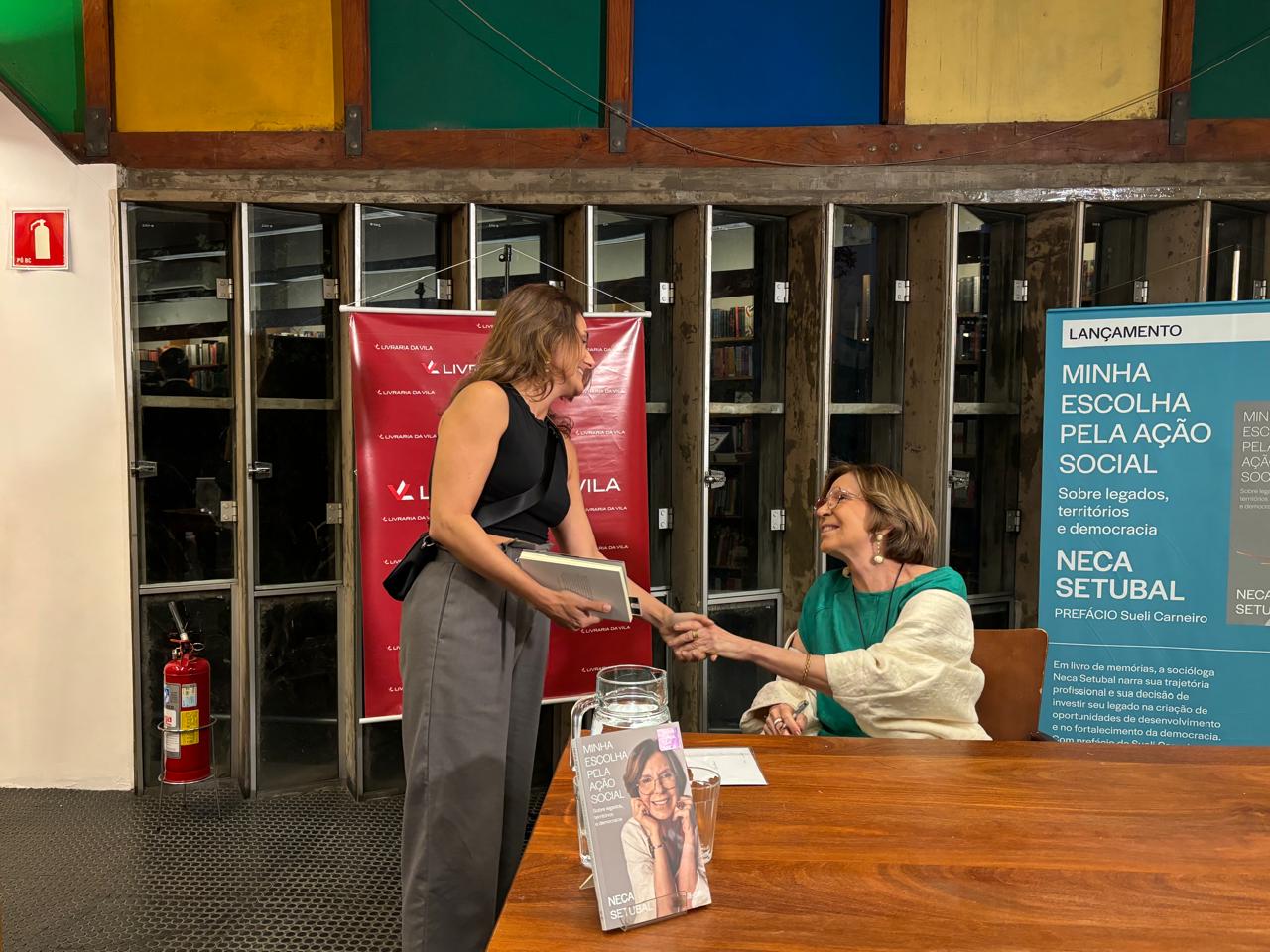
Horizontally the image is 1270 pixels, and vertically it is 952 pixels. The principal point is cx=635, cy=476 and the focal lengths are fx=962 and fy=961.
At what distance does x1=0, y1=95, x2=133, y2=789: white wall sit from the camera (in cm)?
368

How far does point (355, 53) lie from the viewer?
3.75 m

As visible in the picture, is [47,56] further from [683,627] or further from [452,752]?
[683,627]

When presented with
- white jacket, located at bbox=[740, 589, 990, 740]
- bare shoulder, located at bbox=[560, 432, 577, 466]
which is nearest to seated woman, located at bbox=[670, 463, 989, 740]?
white jacket, located at bbox=[740, 589, 990, 740]

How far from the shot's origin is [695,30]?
3.87 metres

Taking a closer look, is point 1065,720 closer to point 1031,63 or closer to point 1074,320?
point 1074,320

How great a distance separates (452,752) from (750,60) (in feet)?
9.75

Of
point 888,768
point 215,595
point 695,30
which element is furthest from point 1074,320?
point 215,595

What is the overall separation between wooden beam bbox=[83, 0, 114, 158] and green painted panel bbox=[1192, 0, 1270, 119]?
4255mm

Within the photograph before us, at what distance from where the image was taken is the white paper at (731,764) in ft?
5.02

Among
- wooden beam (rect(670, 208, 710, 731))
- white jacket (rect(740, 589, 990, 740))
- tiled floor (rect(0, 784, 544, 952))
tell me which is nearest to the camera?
white jacket (rect(740, 589, 990, 740))

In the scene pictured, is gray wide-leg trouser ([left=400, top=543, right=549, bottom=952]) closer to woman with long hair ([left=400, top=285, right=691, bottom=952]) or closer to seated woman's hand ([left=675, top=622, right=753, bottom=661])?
woman with long hair ([left=400, top=285, right=691, bottom=952])

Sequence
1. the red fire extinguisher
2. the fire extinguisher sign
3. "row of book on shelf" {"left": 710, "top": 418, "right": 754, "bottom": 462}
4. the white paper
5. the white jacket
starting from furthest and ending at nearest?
"row of book on shelf" {"left": 710, "top": 418, "right": 754, "bottom": 462}, the fire extinguisher sign, the red fire extinguisher, the white jacket, the white paper

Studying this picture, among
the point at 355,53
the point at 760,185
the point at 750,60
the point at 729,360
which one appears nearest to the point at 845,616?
the point at 729,360

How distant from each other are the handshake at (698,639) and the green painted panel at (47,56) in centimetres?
282
